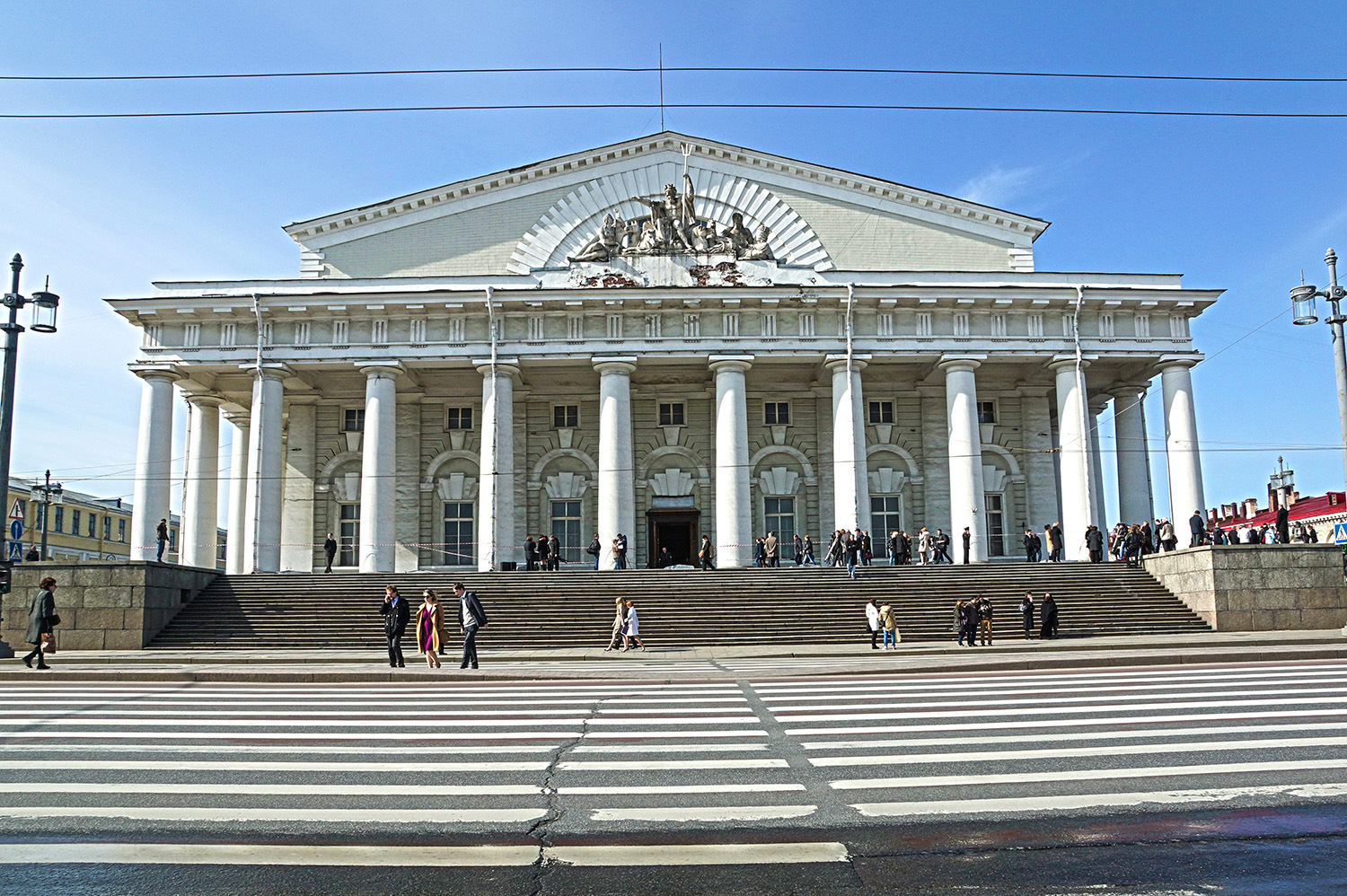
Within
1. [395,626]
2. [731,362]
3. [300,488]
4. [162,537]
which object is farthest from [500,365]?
[395,626]

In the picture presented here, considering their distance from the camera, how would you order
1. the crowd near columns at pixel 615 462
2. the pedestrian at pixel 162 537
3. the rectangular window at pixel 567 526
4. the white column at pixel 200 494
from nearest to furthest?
the pedestrian at pixel 162 537 < the crowd near columns at pixel 615 462 < the white column at pixel 200 494 < the rectangular window at pixel 567 526

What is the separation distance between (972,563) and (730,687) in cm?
2194

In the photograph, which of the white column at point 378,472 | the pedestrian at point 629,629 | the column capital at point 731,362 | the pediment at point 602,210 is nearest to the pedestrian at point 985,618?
the pedestrian at point 629,629

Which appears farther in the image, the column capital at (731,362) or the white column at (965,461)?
the column capital at (731,362)

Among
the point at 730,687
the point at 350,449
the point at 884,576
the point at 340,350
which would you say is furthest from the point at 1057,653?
the point at 350,449

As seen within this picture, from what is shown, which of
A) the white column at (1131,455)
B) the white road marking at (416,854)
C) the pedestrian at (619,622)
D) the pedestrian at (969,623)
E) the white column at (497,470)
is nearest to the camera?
the white road marking at (416,854)

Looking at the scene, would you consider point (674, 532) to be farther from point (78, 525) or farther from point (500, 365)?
point (78, 525)

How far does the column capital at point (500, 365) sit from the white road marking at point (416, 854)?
107 ft

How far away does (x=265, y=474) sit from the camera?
38.3 meters

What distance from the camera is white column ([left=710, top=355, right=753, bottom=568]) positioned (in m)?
37.0

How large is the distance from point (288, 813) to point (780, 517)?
3659 centimetres

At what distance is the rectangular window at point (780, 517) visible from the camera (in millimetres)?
43094

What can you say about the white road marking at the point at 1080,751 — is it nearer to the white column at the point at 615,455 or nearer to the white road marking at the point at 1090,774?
the white road marking at the point at 1090,774

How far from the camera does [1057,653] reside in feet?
70.1
